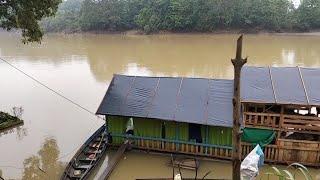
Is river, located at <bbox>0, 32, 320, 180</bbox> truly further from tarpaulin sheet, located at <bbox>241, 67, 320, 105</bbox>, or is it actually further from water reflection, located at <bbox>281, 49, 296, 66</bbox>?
tarpaulin sheet, located at <bbox>241, 67, 320, 105</bbox>

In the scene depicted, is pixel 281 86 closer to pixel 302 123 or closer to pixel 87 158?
pixel 302 123

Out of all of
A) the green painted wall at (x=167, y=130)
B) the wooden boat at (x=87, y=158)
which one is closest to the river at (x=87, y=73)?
the green painted wall at (x=167, y=130)

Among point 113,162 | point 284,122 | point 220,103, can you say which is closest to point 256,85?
point 220,103

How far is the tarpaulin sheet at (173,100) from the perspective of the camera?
1448 cm

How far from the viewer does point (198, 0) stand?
201ft

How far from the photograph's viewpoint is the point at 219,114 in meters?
14.3

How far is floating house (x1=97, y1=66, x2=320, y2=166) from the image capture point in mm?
13867

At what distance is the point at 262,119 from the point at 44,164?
→ 9471 millimetres

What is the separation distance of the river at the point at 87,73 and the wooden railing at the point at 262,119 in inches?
79.7

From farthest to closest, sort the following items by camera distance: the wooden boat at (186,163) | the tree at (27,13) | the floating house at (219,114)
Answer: the tree at (27,13), the wooden boat at (186,163), the floating house at (219,114)

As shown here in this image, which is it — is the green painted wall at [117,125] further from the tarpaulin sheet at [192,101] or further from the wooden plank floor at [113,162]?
the tarpaulin sheet at [192,101]

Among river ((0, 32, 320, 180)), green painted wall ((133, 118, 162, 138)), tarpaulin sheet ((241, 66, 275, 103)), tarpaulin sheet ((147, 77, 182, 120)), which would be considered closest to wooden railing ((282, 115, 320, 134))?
tarpaulin sheet ((241, 66, 275, 103))

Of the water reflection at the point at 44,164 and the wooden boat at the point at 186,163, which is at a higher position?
the wooden boat at the point at 186,163

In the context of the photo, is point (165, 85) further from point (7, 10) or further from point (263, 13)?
point (263, 13)
